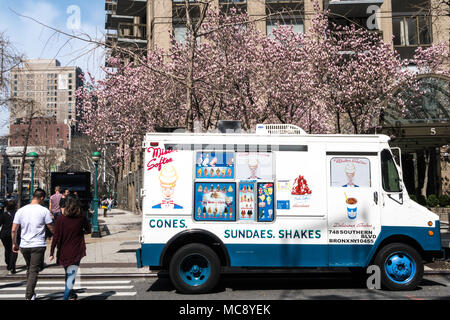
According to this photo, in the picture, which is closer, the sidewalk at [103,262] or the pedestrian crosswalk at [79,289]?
the pedestrian crosswalk at [79,289]

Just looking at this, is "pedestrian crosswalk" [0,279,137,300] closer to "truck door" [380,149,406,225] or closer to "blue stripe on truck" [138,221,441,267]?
"blue stripe on truck" [138,221,441,267]

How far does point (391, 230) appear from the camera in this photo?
825cm

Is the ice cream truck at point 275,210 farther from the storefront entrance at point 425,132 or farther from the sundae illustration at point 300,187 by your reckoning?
the storefront entrance at point 425,132

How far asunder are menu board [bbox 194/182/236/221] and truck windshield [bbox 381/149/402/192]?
2.98 meters

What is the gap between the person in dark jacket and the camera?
702 cm

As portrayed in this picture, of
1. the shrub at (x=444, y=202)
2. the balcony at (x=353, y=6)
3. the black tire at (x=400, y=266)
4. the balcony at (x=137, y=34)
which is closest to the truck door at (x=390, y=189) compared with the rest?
the black tire at (x=400, y=266)

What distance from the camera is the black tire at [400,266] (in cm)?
812

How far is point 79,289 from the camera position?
8.77 meters

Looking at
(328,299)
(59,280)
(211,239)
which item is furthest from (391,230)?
Answer: (59,280)

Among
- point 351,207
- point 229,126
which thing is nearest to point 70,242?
point 229,126

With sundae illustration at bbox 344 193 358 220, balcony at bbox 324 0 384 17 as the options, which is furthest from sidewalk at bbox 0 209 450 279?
balcony at bbox 324 0 384 17

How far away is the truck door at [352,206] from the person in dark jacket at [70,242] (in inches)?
180

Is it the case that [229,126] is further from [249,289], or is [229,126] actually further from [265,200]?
[249,289]

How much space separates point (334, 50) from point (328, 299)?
1632cm
